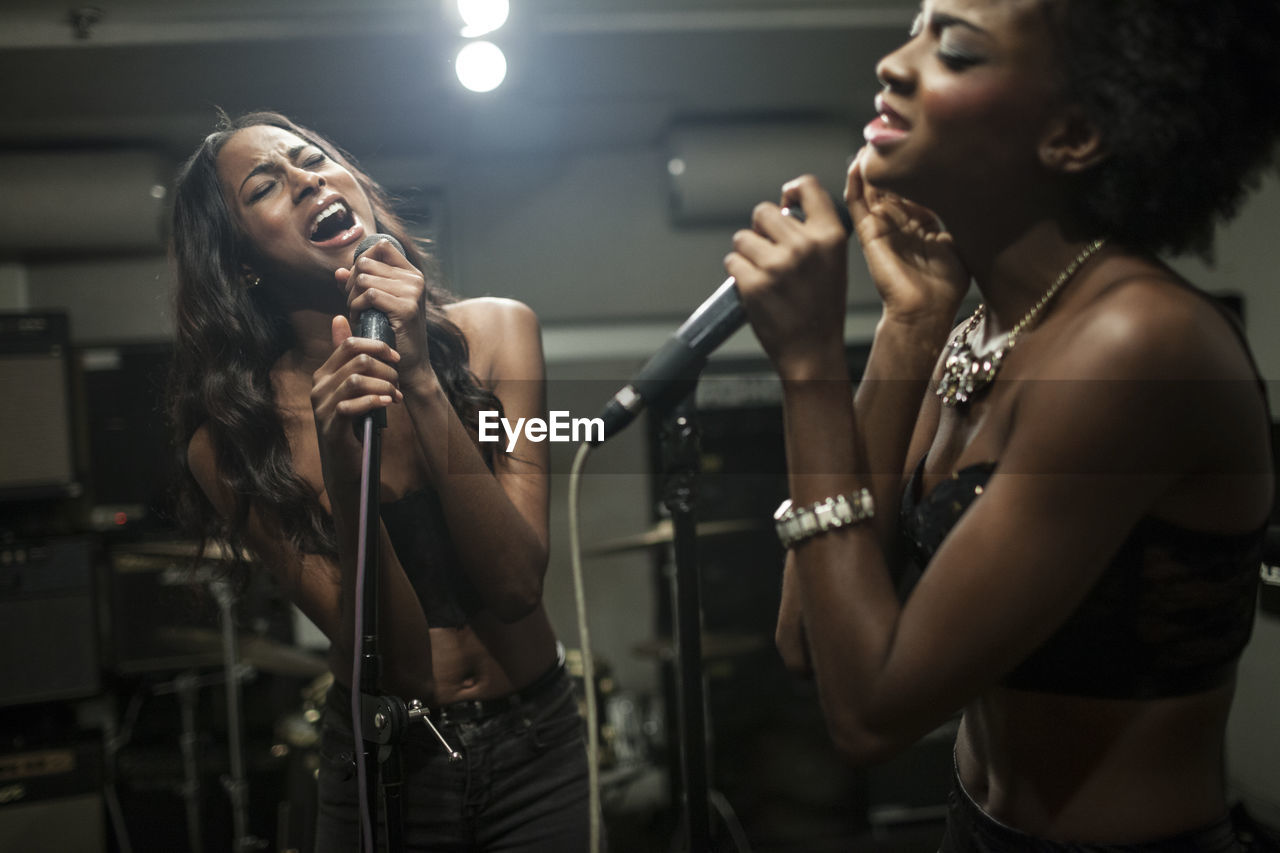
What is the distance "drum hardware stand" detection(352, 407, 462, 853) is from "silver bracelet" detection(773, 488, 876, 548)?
0.45 m

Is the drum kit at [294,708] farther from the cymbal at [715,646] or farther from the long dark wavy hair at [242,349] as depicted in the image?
the long dark wavy hair at [242,349]

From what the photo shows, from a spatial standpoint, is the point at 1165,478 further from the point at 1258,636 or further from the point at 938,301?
the point at 1258,636

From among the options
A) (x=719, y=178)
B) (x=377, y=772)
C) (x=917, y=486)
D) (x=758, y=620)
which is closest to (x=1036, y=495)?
(x=917, y=486)

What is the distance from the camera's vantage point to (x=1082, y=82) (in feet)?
2.28

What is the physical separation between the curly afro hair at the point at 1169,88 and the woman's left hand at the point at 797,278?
0.71 ft

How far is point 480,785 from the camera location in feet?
3.60

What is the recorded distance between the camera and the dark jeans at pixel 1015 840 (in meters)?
0.75

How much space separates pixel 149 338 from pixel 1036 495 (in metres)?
2.42

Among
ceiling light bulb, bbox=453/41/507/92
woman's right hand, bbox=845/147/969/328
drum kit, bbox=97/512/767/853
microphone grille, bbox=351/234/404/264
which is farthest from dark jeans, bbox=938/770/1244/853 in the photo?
drum kit, bbox=97/512/767/853

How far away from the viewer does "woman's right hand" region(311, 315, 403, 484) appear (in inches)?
37.2

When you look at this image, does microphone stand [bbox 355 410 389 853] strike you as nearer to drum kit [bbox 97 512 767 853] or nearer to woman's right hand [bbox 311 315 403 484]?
woman's right hand [bbox 311 315 403 484]

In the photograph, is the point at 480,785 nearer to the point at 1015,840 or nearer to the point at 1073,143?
the point at 1015,840

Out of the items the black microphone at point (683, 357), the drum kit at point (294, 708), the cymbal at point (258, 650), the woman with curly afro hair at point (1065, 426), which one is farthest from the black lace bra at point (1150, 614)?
the cymbal at point (258, 650)

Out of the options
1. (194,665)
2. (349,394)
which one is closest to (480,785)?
(349,394)
